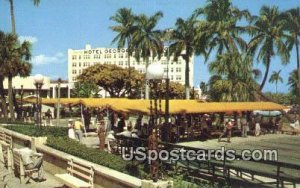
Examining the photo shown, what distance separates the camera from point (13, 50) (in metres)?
36.5

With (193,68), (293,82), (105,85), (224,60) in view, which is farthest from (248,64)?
(193,68)

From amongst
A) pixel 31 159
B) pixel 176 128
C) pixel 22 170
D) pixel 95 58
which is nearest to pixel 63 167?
pixel 31 159

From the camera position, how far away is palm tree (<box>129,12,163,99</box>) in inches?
2391

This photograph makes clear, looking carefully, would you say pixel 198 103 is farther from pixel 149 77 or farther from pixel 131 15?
pixel 131 15

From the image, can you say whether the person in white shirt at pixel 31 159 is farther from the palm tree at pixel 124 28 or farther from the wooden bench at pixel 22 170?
the palm tree at pixel 124 28

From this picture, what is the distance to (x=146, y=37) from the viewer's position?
60.9 meters

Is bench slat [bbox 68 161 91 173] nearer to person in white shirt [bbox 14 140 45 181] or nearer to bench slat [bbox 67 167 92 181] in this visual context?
bench slat [bbox 67 167 92 181]

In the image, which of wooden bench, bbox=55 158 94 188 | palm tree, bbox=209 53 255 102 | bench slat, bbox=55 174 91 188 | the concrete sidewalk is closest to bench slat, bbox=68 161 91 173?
wooden bench, bbox=55 158 94 188

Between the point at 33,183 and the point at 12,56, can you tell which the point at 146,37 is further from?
the point at 33,183

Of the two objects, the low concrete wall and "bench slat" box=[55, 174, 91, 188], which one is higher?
the low concrete wall

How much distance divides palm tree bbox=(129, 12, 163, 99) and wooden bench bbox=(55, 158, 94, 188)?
48947 millimetres

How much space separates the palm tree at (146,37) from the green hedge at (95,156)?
151ft

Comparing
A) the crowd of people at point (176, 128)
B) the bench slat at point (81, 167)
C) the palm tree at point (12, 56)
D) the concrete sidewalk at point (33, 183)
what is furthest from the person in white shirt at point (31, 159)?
the palm tree at point (12, 56)

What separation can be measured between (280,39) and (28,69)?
2652 centimetres
